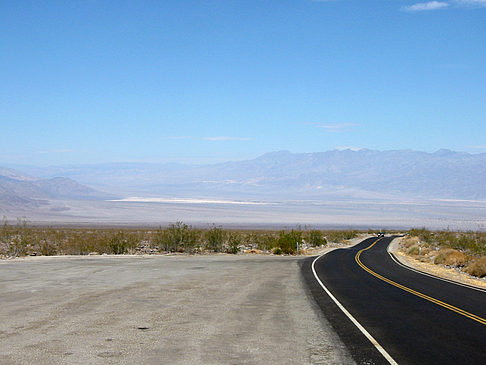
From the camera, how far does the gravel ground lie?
9945mm

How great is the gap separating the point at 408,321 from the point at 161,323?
6.18m

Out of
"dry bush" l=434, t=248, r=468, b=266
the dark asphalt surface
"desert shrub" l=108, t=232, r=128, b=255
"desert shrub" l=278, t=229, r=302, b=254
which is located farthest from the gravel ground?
"desert shrub" l=278, t=229, r=302, b=254

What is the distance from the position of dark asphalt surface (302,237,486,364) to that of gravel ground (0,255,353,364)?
0.54 meters

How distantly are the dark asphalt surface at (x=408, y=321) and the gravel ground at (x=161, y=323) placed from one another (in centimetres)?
54

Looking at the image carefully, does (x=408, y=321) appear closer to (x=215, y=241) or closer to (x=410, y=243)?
(x=215, y=241)

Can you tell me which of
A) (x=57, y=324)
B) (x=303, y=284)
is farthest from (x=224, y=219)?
(x=57, y=324)

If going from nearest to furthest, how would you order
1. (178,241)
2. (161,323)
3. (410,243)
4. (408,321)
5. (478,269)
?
(161,323)
(408,321)
(478,269)
(178,241)
(410,243)

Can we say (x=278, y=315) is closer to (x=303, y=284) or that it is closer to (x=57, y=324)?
(x=57, y=324)

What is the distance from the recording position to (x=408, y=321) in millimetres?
13727

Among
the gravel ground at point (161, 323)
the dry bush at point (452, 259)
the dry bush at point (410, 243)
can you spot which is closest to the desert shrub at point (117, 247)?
the gravel ground at point (161, 323)

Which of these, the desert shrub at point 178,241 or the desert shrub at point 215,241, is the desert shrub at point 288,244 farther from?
the desert shrub at point 178,241

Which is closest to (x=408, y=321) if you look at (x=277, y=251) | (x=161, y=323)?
(x=161, y=323)

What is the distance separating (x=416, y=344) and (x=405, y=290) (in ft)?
32.5

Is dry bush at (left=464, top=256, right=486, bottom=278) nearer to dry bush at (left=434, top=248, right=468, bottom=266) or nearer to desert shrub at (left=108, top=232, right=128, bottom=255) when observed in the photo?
dry bush at (left=434, top=248, right=468, bottom=266)
